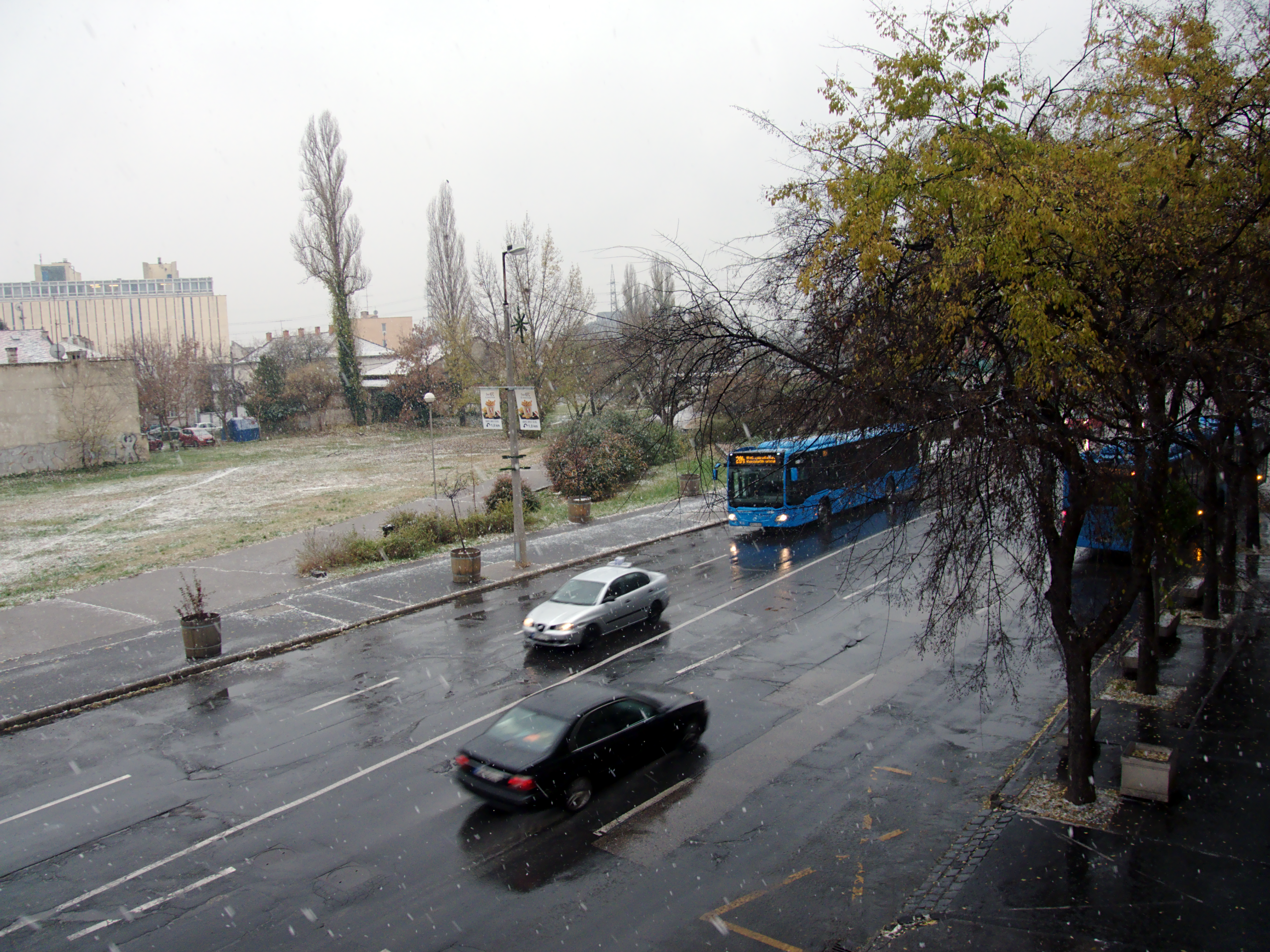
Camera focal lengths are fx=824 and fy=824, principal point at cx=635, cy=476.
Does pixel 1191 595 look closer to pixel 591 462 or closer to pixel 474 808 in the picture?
pixel 474 808

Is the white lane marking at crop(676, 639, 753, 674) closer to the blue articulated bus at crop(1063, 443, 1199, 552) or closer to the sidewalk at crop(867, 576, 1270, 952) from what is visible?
the sidewalk at crop(867, 576, 1270, 952)

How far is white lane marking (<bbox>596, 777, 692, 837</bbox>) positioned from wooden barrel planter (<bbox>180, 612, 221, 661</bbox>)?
10071 mm

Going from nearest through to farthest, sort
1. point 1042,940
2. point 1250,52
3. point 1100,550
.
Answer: point 1042,940, point 1250,52, point 1100,550

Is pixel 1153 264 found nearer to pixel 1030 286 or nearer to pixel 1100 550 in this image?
pixel 1030 286

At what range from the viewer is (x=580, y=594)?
649 inches

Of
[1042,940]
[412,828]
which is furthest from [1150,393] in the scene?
[412,828]

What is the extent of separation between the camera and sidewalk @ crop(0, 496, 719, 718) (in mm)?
15094

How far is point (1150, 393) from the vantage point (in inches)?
349

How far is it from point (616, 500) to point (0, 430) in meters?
35.1

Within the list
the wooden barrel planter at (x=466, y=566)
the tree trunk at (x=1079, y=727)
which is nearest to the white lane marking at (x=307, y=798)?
the tree trunk at (x=1079, y=727)

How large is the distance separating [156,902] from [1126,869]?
31.0ft

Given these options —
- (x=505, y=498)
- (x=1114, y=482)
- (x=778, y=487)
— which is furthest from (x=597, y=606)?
(x=505, y=498)

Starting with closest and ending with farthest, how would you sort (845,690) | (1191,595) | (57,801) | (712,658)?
(57,801) → (845,690) → (712,658) → (1191,595)

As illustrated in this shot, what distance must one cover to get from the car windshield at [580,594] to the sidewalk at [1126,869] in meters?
8.32
